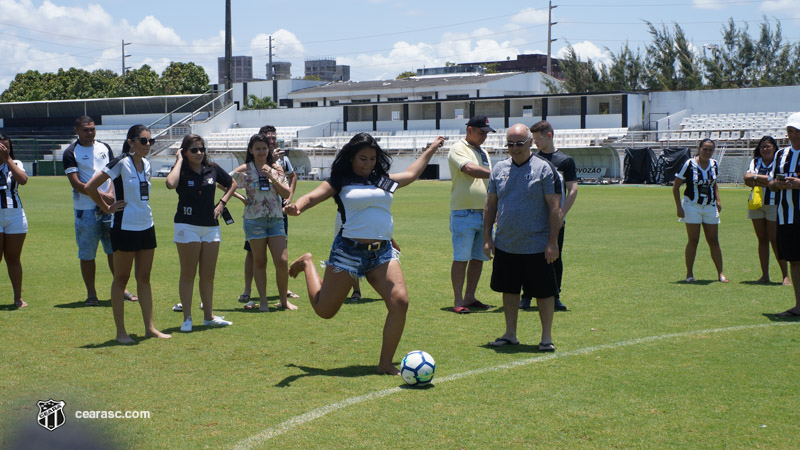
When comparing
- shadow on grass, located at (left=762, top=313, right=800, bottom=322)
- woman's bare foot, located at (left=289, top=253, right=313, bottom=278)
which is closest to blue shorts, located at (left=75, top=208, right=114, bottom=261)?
woman's bare foot, located at (left=289, top=253, right=313, bottom=278)

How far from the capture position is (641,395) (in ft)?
18.6

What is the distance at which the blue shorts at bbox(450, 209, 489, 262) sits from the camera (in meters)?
9.14

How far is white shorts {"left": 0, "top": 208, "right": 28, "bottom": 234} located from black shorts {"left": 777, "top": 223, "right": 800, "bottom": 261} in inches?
351

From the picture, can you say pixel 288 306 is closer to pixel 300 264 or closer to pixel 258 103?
pixel 300 264

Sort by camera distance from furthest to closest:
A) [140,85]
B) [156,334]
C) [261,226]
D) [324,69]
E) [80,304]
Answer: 1. [324,69]
2. [140,85]
3. [80,304]
4. [261,226]
5. [156,334]

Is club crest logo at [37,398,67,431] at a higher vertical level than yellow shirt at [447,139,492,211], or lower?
lower

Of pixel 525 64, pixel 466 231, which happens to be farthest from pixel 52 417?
pixel 525 64

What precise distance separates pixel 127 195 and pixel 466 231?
150 inches

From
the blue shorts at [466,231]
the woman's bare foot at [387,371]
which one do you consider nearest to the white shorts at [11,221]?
the blue shorts at [466,231]

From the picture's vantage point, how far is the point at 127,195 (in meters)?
7.55

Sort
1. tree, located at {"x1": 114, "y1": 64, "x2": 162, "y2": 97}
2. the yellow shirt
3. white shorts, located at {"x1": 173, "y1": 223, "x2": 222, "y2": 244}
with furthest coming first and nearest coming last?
tree, located at {"x1": 114, "y1": 64, "x2": 162, "y2": 97}
the yellow shirt
white shorts, located at {"x1": 173, "y1": 223, "x2": 222, "y2": 244}

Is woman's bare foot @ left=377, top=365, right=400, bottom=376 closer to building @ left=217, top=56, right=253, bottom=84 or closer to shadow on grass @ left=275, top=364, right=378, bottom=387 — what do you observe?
shadow on grass @ left=275, top=364, right=378, bottom=387

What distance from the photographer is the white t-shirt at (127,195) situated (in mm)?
7492

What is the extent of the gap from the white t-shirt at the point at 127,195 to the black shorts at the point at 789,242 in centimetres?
674
